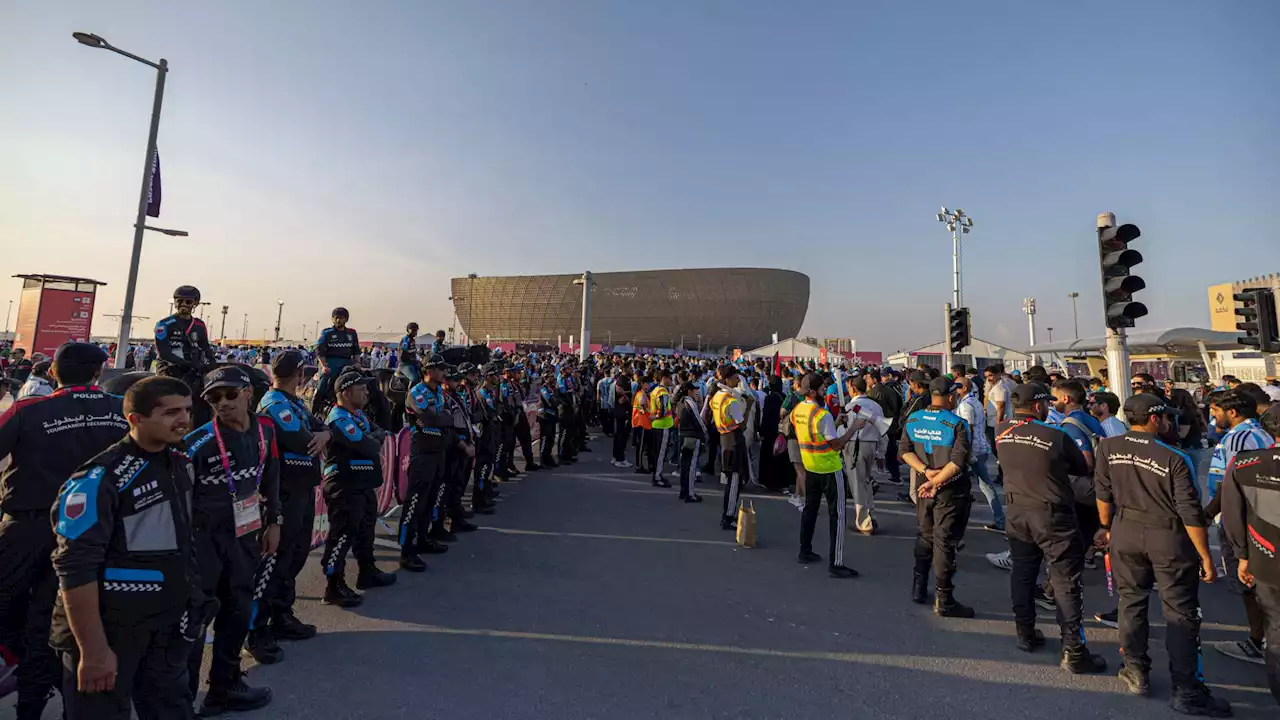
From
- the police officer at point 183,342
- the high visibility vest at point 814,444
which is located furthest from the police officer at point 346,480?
the high visibility vest at point 814,444

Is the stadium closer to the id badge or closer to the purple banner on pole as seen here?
the purple banner on pole

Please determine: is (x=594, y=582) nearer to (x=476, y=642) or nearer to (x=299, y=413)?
(x=476, y=642)

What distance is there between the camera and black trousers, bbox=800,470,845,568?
559 centimetres

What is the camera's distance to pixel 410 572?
5.36 m

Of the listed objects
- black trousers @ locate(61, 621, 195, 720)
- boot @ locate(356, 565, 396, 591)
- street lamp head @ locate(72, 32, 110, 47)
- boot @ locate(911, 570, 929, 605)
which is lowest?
boot @ locate(356, 565, 396, 591)

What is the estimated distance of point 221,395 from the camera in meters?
2.94

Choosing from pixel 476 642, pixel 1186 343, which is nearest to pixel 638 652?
pixel 476 642

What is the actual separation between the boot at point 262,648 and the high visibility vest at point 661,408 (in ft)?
22.7

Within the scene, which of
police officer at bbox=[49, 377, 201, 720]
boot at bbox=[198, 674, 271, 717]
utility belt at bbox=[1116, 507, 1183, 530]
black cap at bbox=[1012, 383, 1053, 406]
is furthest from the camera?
black cap at bbox=[1012, 383, 1053, 406]

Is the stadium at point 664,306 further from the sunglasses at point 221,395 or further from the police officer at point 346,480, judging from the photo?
the sunglasses at point 221,395

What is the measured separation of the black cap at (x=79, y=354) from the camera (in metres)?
2.88

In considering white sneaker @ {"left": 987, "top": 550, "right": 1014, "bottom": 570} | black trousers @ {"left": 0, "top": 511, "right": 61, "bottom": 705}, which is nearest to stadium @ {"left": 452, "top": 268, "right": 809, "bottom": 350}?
white sneaker @ {"left": 987, "top": 550, "right": 1014, "bottom": 570}

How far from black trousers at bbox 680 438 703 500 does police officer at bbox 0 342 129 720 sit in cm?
667

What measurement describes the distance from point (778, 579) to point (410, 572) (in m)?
3.58
